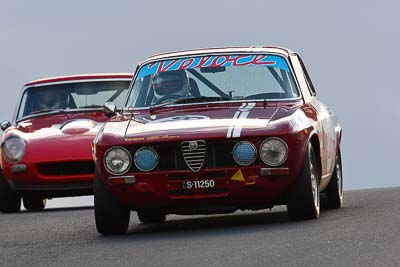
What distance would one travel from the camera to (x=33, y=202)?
16.6m

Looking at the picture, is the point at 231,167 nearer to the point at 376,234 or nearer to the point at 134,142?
the point at 134,142

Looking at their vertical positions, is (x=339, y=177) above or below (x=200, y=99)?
below

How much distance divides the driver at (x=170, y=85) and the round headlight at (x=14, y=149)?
13.7 ft

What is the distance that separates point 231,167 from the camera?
9883mm

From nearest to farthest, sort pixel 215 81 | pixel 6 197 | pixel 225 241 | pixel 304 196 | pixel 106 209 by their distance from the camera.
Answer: pixel 225 241 → pixel 304 196 → pixel 106 209 → pixel 215 81 → pixel 6 197

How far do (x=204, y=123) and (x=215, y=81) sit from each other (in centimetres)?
125

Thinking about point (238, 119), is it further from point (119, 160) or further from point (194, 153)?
point (119, 160)

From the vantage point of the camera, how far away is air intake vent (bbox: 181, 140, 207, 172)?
32.4ft

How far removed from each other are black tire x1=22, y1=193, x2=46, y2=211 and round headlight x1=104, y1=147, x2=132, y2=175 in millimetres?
5908

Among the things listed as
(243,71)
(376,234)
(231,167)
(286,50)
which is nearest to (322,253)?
(376,234)

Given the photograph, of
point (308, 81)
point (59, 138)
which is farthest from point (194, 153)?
point (59, 138)

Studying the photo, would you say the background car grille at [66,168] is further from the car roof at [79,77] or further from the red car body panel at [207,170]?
the red car body panel at [207,170]

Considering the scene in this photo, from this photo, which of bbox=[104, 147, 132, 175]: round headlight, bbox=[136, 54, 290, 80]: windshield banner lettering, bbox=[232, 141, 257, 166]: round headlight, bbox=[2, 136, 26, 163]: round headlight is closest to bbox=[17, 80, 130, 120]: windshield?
bbox=[2, 136, 26, 163]: round headlight

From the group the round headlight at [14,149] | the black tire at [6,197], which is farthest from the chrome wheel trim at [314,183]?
the black tire at [6,197]
